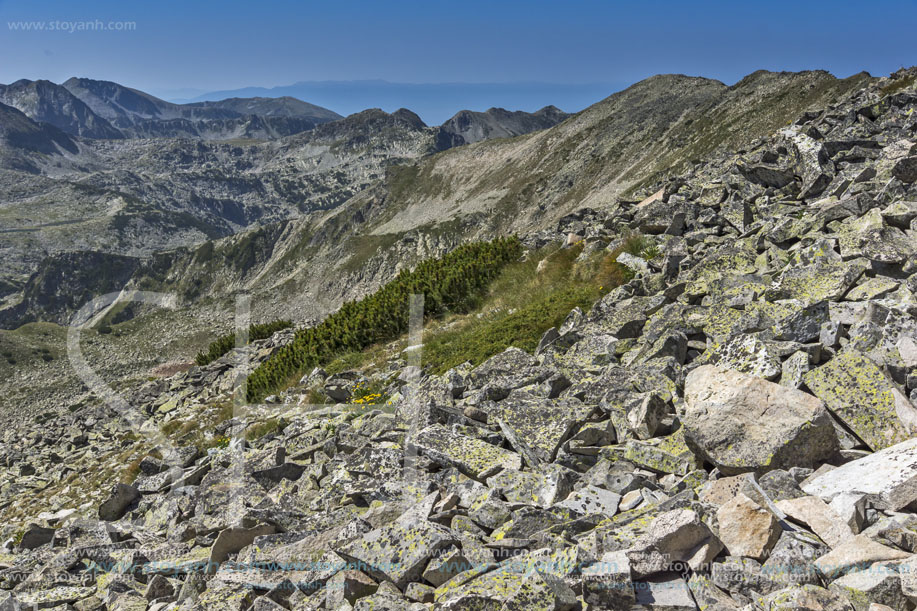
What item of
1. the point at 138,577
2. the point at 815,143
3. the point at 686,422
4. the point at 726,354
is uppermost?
the point at 815,143

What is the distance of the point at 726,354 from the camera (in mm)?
6809

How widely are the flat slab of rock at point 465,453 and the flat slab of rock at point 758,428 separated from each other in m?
2.16

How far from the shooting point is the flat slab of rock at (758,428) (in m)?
5.01

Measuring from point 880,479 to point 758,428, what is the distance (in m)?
1.05

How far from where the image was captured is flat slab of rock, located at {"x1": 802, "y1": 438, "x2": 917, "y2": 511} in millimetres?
3938

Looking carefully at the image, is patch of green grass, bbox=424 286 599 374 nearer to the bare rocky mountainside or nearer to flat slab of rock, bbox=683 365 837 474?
the bare rocky mountainside

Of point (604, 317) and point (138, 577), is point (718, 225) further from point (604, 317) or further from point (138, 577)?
point (138, 577)

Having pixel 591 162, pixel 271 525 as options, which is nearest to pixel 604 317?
pixel 271 525

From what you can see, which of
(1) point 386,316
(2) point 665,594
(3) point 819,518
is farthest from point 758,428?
(1) point 386,316

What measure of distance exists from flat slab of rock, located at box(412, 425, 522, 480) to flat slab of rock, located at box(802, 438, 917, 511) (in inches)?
122

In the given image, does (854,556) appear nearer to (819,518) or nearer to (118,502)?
(819,518)

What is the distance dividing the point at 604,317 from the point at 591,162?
318ft

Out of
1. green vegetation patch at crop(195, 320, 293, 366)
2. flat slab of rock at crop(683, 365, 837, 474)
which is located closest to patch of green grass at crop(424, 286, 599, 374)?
flat slab of rock at crop(683, 365, 837, 474)

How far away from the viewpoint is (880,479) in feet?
13.9
